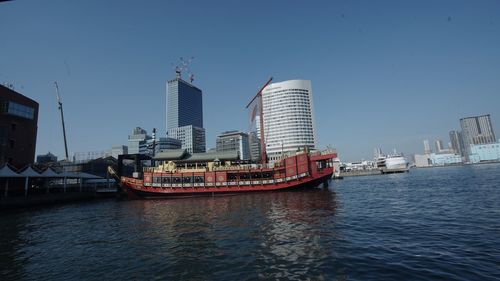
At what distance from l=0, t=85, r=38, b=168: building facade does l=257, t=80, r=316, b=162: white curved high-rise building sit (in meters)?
139

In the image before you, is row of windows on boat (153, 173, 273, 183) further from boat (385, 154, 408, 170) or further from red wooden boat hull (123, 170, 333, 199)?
boat (385, 154, 408, 170)

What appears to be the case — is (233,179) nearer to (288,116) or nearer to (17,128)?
(17,128)

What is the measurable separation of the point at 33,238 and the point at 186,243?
41.2 feet

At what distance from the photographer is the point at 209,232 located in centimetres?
1783

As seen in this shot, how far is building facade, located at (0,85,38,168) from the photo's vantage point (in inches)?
1973

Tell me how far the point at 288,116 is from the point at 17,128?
153m

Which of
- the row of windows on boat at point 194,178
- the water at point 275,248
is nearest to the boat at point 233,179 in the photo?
the row of windows on boat at point 194,178

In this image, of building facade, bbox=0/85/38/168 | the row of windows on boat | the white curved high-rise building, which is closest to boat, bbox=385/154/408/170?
the white curved high-rise building

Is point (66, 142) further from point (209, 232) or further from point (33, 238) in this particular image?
point (209, 232)

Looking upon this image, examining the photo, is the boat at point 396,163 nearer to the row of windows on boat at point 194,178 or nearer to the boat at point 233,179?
the boat at point 233,179

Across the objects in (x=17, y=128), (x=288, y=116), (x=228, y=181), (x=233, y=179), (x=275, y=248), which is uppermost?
(x=288, y=116)

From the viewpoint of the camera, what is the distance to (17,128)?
53.3 m

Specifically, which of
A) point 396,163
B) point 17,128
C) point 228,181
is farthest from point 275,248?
point 396,163

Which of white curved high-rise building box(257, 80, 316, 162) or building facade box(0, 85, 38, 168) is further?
white curved high-rise building box(257, 80, 316, 162)
